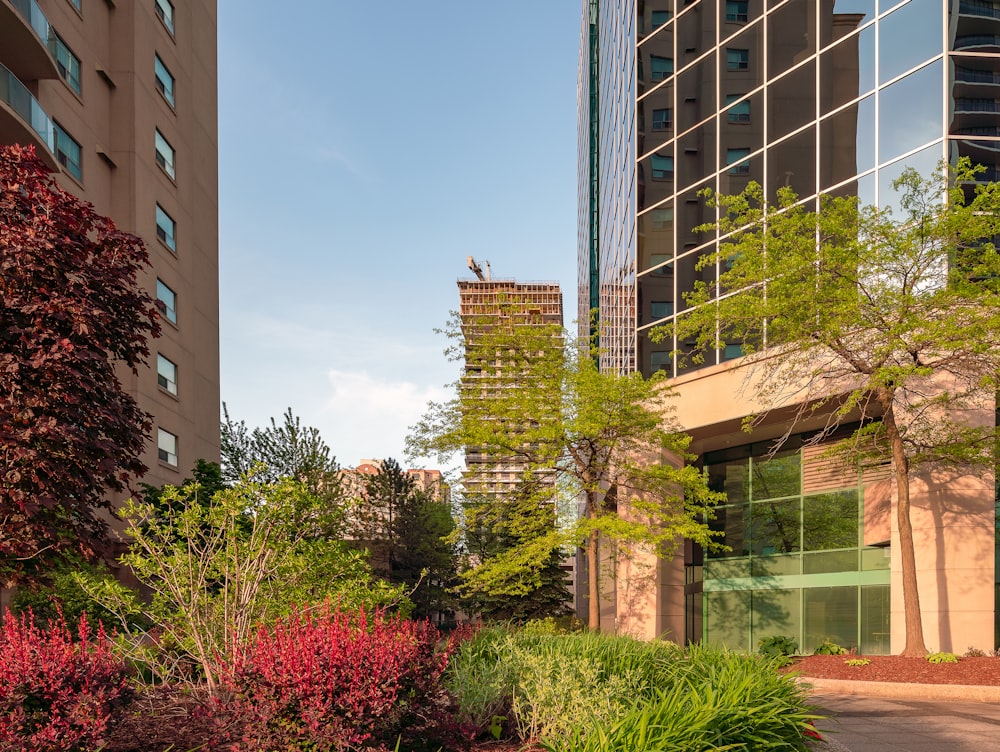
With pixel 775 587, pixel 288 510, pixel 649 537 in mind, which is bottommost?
pixel 775 587

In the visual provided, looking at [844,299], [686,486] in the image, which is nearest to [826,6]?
[844,299]

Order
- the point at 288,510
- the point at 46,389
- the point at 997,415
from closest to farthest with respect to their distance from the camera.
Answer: the point at 288,510, the point at 46,389, the point at 997,415

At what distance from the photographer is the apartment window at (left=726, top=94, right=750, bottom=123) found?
25453 millimetres

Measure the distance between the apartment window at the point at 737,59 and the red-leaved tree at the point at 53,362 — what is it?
20.1 meters

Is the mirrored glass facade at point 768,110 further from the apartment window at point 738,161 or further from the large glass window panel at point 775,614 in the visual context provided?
the large glass window panel at point 775,614

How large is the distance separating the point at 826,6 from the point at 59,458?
21.8m

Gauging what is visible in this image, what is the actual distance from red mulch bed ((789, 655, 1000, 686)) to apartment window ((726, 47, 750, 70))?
1740 cm

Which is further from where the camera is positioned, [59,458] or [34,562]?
[34,562]

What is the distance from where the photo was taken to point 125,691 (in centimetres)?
610

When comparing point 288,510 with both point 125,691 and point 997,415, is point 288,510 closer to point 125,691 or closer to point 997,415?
point 125,691

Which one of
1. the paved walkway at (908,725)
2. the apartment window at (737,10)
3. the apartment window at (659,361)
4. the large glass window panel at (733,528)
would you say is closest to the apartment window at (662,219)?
the apartment window at (659,361)

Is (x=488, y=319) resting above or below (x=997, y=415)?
above

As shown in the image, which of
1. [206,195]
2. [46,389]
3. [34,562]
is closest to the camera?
[46,389]

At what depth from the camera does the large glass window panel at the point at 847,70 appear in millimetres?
21562
